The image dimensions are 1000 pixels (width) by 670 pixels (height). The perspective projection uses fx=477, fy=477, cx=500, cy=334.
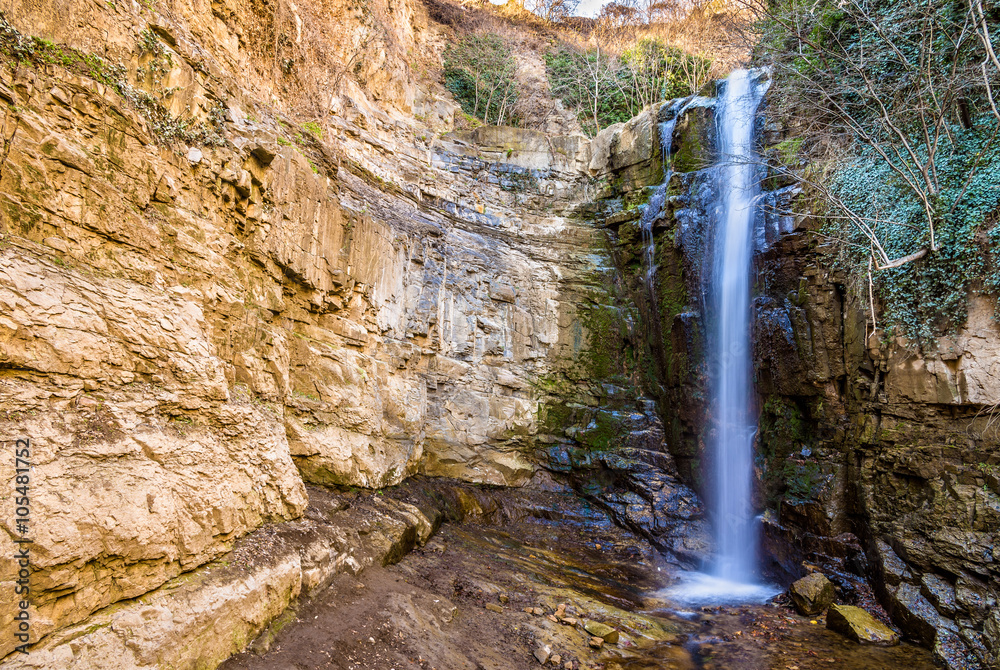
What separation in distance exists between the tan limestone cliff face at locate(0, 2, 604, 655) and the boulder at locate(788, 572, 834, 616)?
571 cm

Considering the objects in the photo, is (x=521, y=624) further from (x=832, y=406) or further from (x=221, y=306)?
(x=832, y=406)

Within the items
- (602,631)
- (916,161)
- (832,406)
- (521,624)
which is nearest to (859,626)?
(602,631)

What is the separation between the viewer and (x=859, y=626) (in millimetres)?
6434

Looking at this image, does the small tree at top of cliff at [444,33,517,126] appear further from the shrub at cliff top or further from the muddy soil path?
the muddy soil path

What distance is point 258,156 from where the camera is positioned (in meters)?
6.09

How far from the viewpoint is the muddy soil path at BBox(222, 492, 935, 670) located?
179 inches

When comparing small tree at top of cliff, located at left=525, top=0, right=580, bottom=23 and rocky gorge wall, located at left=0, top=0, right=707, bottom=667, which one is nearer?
rocky gorge wall, located at left=0, top=0, right=707, bottom=667

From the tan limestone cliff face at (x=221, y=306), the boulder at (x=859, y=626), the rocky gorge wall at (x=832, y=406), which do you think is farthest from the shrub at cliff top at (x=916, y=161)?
the tan limestone cliff face at (x=221, y=306)

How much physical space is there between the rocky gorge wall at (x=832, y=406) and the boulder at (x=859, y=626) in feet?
1.11

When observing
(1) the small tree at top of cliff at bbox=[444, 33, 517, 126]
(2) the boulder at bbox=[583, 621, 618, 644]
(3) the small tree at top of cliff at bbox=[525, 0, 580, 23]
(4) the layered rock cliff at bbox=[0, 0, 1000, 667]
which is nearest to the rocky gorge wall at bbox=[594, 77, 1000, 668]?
(4) the layered rock cliff at bbox=[0, 0, 1000, 667]

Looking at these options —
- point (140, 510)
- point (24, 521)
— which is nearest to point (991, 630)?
point (140, 510)

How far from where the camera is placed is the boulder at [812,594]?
23.3 feet

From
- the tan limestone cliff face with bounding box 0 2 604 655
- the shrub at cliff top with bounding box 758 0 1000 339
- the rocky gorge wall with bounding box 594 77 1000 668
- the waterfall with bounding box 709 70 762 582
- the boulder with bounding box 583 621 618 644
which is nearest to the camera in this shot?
the tan limestone cliff face with bounding box 0 2 604 655

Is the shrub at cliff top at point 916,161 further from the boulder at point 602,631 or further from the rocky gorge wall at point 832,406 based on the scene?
the boulder at point 602,631
